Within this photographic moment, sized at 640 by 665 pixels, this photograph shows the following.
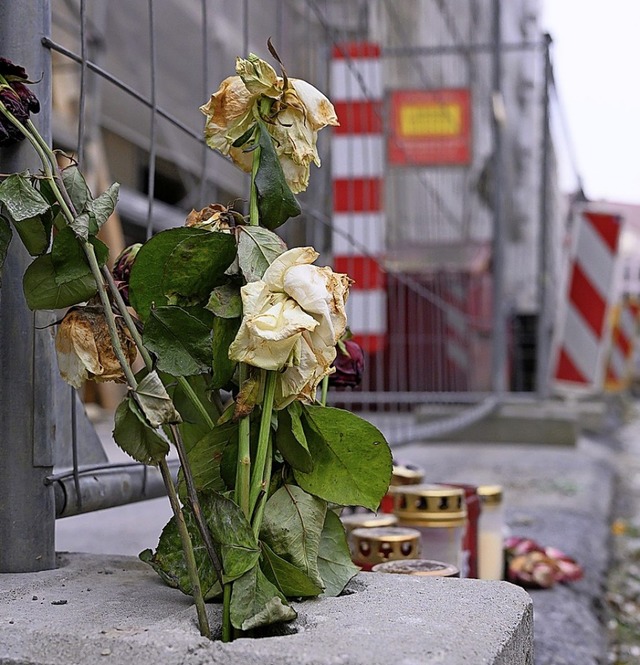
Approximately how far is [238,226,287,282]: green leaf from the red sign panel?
3.83m

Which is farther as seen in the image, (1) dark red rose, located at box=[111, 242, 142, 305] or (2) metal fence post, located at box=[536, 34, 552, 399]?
(2) metal fence post, located at box=[536, 34, 552, 399]

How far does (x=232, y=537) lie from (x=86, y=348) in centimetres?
16

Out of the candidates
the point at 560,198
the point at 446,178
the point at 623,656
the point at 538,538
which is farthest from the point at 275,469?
the point at 560,198

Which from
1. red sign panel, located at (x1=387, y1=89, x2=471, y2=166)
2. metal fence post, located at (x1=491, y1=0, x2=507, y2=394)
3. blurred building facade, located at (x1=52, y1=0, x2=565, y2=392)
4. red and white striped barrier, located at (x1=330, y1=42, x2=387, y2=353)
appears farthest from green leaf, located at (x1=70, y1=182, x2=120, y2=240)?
red sign panel, located at (x1=387, y1=89, x2=471, y2=166)

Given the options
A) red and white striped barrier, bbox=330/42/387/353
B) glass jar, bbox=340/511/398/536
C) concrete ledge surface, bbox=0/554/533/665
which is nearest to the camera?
concrete ledge surface, bbox=0/554/533/665

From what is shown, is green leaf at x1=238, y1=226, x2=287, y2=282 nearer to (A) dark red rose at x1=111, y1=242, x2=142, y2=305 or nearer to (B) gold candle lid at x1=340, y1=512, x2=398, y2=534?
(A) dark red rose at x1=111, y1=242, x2=142, y2=305

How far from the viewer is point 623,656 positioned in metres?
1.63

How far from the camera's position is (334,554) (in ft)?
2.36

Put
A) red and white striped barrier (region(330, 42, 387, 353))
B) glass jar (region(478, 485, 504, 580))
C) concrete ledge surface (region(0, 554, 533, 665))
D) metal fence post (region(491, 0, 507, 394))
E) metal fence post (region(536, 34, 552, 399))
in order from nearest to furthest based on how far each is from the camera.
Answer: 1. concrete ledge surface (region(0, 554, 533, 665))
2. glass jar (region(478, 485, 504, 580))
3. red and white striped barrier (region(330, 42, 387, 353))
4. metal fence post (region(491, 0, 507, 394))
5. metal fence post (region(536, 34, 552, 399))

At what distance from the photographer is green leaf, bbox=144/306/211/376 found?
2.09 ft

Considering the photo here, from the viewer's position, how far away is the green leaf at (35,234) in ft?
2.20

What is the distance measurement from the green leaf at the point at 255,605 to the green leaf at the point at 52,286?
21 centimetres

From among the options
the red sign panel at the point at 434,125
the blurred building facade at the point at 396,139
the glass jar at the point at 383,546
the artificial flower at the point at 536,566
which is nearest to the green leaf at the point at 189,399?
the glass jar at the point at 383,546

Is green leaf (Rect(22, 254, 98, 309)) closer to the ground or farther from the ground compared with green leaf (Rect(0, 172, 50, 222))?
closer to the ground
